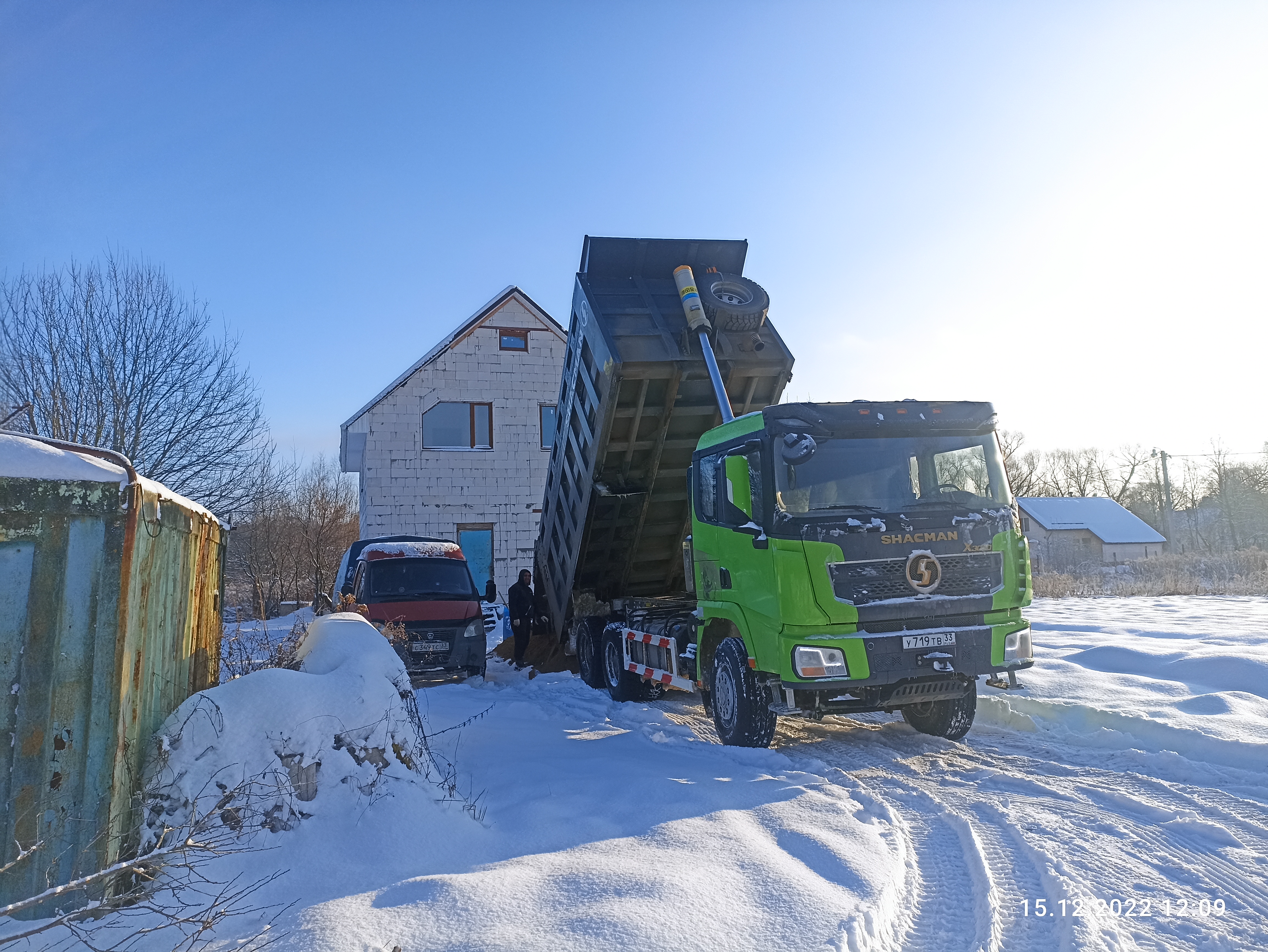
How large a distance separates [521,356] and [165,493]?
19.0 metres

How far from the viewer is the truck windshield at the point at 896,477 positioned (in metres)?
6.55

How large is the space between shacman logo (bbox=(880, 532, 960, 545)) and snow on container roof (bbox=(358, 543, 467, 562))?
7953 mm

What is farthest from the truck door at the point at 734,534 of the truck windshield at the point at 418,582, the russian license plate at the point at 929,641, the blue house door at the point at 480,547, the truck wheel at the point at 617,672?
the blue house door at the point at 480,547

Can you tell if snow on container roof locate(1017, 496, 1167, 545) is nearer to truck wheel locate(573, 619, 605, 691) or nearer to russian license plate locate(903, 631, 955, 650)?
truck wheel locate(573, 619, 605, 691)

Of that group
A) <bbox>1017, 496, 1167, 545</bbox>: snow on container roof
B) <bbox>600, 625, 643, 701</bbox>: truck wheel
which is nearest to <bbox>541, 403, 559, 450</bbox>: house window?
<bbox>600, 625, 643, 701</bbox>: truck wheel

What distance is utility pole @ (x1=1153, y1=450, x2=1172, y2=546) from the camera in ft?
177

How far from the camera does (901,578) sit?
Answer: 6379 millimetres

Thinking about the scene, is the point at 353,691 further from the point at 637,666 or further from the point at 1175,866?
the point at 637,666

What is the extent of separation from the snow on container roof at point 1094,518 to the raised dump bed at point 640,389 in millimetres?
47464

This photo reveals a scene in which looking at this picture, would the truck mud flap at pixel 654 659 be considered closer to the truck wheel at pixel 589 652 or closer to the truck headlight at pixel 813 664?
the truck wheel at pixel 589 652

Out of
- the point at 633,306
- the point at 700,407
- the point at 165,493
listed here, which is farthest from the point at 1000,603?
the point at 165,493

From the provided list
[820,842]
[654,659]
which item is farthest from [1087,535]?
[820,842]

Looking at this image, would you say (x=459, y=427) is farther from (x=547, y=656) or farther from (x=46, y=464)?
(x=46, y=464)

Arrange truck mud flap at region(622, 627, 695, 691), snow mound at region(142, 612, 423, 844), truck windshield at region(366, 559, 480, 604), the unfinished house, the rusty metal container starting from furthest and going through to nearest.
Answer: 1. the unfinished house
2. truck windshield at region(366, 559, 480, 604)
3. truck mud flap at region(622, 627, 695, 691)
4. snow mound at region(142, 612, 423, 844)
5. the rusty metal container
